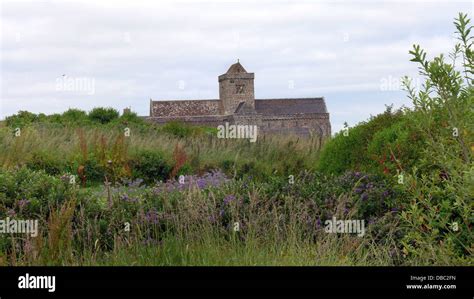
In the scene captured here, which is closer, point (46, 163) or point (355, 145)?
point (355, 145)

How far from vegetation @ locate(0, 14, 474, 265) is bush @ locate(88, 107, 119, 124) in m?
20.6

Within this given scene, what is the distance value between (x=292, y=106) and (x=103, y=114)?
49.1m

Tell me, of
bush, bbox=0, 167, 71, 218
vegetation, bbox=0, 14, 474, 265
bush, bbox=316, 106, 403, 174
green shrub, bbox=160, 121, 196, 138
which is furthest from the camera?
green shrub, bbox=160, 121, 196, 138

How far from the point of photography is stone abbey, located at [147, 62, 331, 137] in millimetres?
71812

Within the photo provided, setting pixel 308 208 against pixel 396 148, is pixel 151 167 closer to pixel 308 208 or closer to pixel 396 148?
pixel 396 148

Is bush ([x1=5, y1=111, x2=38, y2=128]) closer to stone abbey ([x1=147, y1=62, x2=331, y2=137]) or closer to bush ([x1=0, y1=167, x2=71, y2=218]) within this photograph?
bush ([x1=0, y1=167, x2=71, y2=218])

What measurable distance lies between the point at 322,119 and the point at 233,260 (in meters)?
73.1

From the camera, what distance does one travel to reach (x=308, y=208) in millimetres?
8484

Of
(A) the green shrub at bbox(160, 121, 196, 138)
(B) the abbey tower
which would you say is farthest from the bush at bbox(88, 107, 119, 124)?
(B) the abbey tower

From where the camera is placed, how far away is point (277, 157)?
62.2ft

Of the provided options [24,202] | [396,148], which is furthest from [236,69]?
[24,202]
